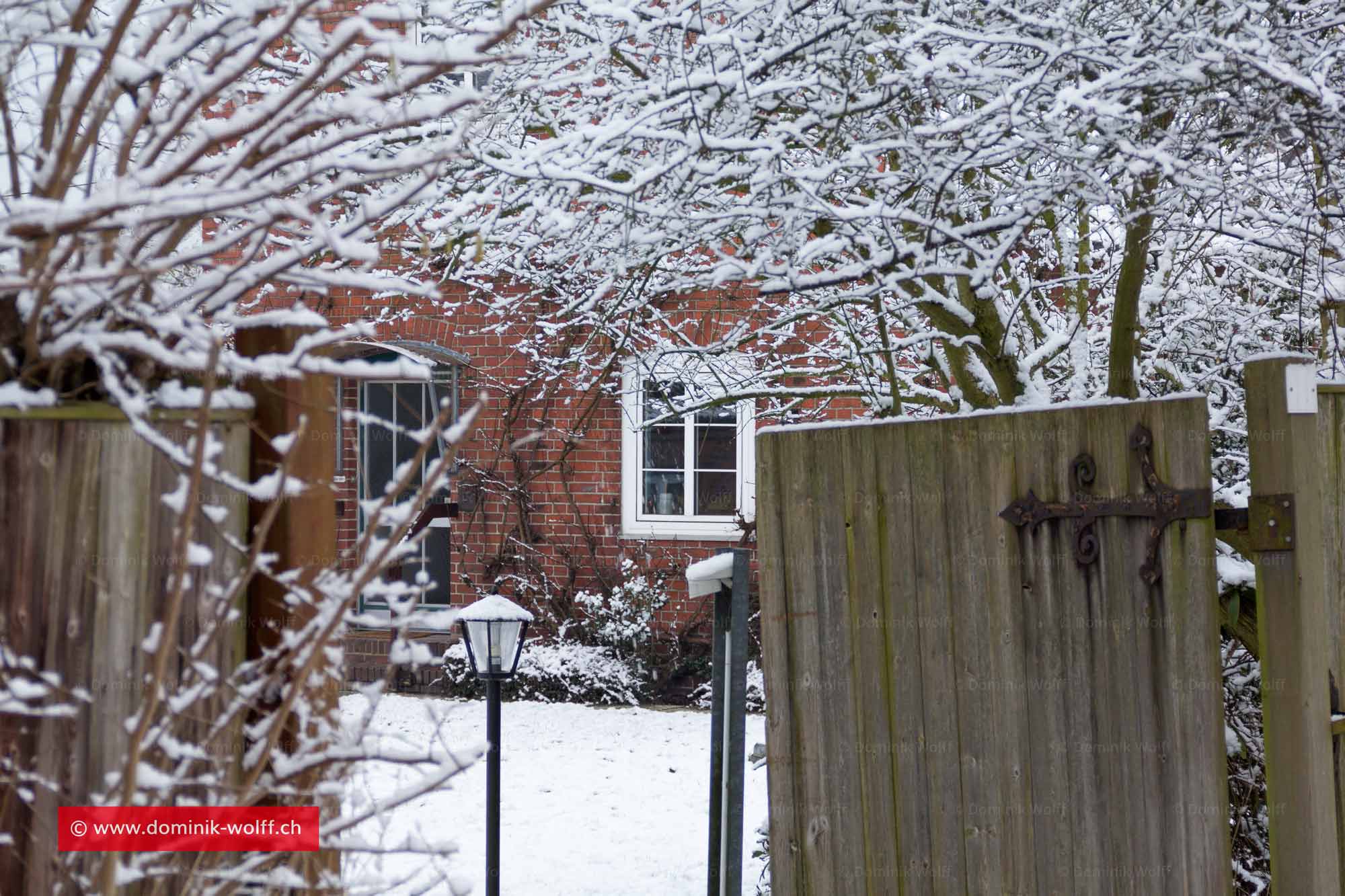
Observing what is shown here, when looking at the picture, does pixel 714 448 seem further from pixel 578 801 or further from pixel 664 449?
pixel 578 801

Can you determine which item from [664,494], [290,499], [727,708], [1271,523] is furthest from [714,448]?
[290,499]

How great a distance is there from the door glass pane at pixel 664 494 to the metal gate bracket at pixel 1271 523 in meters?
8.01

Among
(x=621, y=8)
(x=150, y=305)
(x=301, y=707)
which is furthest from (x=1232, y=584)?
(x=150, y=305)

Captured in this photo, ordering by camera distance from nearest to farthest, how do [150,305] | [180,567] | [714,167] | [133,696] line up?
1. [180,567]
2. [150,305]
3. [133,696]
4. [714,167]

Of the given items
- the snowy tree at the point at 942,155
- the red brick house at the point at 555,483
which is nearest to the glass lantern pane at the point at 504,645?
the snowy tree at the point at 942,155

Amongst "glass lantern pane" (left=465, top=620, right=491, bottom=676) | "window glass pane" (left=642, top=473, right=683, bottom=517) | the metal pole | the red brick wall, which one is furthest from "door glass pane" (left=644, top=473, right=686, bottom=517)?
the metal pole

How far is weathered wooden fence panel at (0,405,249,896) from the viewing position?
4.38ft

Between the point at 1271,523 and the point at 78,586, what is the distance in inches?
80.8

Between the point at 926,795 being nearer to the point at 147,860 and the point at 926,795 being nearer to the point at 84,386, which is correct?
the point at 147,860

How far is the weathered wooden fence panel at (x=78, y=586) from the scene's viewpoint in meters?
1.33

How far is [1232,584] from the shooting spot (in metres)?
2.97

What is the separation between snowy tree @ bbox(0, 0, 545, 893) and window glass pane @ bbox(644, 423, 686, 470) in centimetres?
884

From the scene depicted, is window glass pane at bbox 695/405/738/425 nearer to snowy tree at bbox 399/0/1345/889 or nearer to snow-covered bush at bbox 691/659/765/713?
snow-covered bush at bbox 691/659/765/713

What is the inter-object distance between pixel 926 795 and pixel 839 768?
262 millimetres
